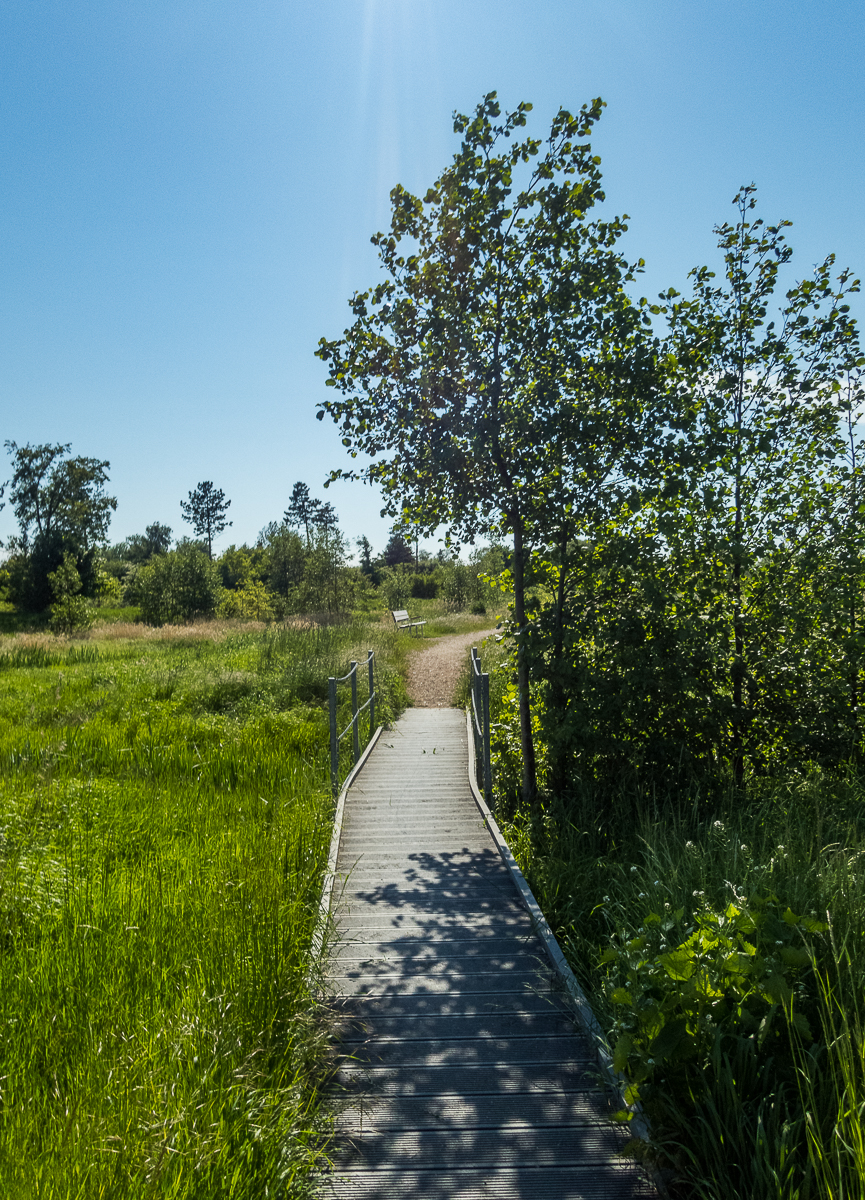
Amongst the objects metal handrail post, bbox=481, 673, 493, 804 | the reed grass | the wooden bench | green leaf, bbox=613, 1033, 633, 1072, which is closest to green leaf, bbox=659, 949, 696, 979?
the reed grass

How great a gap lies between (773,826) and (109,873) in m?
5.33

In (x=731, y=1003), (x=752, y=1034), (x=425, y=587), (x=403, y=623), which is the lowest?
(x=752, y=1034)

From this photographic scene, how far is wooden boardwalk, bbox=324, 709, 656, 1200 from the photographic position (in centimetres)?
270

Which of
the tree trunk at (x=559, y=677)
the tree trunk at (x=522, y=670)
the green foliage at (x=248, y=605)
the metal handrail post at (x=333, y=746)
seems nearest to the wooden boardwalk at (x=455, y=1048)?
the metal handrail post at (x=333, y=746)

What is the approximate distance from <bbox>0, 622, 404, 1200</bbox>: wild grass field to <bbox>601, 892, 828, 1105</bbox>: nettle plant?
135 centimetres

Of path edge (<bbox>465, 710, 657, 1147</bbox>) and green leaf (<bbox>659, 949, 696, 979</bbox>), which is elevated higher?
green leaf (<bbox>659, 949, 696, 979</bbox>)

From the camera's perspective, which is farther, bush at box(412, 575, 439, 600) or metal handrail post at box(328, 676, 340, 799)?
bush at box(412, 575, 439, 600)

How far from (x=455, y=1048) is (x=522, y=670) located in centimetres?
436

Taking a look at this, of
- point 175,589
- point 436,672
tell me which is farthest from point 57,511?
point 436,672

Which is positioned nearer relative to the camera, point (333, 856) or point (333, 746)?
point (333, 856)

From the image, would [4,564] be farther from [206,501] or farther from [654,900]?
[654,900]

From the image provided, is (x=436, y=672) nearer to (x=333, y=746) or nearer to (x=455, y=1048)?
(x=333, y=746)

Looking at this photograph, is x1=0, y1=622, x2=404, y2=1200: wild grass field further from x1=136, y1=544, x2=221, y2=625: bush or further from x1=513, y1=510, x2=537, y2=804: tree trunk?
x1=136, y1=544, x2=221, y2=625: bush

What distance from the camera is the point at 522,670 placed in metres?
7.52
